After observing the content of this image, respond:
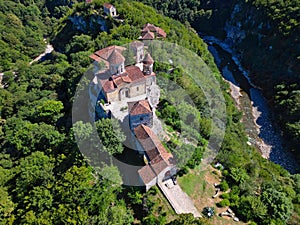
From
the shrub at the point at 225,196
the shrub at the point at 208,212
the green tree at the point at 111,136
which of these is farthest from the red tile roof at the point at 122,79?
the shrub at the point at 208,212

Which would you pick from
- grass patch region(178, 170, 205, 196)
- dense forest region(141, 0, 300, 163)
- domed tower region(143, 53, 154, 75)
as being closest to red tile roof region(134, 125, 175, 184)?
grass patch region(178, 170, 205, 196)

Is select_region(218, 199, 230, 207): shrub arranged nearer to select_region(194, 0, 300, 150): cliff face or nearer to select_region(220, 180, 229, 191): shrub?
select_region(220, 180, 229, 191): shrub

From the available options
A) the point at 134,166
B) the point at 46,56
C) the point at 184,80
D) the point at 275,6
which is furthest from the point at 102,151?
the point at 275,6

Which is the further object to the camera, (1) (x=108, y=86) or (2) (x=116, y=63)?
(1) (x=108, y=86)

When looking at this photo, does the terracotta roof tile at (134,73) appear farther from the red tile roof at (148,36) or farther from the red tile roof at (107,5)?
the red tile roof at (107,5)

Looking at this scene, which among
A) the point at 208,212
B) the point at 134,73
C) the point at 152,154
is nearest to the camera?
the point at 208,212

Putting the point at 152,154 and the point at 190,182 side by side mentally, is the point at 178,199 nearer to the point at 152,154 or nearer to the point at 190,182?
the point at 190,182

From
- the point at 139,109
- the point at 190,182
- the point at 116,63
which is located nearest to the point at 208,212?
the point at 190,182

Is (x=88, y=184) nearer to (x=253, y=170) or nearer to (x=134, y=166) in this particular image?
(x=134, y=166)
